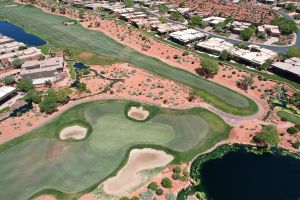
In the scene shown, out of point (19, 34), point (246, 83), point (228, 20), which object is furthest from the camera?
point (228, 20)

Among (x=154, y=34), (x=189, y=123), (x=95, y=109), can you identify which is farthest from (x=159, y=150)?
(x=154, y=34)

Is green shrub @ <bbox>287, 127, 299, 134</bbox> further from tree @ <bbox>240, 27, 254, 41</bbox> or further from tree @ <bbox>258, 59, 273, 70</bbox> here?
tree @ <bbox>240, 27, 254, 41</bbox>

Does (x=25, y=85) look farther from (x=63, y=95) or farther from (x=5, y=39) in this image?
(x=5, y=39)

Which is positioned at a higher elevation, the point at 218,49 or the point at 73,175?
the point at 218,49

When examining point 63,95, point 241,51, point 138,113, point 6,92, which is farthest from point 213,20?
point 6,92

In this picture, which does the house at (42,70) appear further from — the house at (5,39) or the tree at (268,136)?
the tree at (268,136)

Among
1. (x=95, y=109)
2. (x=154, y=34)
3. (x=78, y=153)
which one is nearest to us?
(x=78, y=153)

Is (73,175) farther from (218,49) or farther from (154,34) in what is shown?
(154,34)
